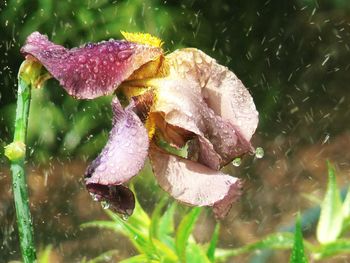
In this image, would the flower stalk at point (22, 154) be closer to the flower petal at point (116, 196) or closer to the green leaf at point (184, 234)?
the flower petal at point (116, 196)

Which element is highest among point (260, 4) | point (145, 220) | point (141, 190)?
point (145, 220)

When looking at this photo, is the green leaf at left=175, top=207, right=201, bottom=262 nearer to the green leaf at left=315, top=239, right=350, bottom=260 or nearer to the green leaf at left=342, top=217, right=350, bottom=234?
the green leaf at left=315, top=239, right=350, bottom=260

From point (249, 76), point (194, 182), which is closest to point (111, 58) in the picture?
point (194, 182)

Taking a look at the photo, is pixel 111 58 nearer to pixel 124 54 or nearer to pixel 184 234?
pixel 124 54

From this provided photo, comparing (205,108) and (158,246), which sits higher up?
(205,108)

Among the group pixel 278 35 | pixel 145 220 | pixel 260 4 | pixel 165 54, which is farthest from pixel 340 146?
pixel 165 54

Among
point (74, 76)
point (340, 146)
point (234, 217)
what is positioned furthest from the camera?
point (340, 146)

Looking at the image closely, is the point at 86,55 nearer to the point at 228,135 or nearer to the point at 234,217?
the point at 228,135
